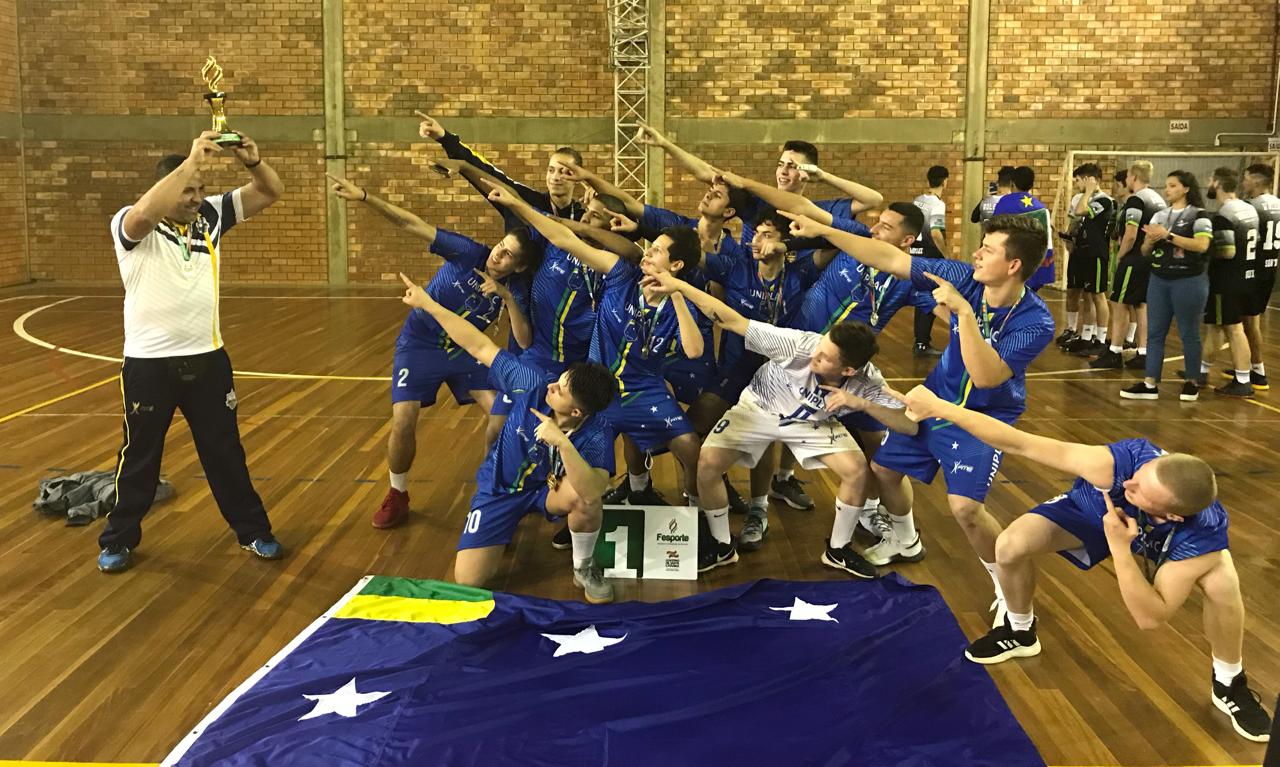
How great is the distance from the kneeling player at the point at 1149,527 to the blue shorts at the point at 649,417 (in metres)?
1.87

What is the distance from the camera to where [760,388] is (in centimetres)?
582

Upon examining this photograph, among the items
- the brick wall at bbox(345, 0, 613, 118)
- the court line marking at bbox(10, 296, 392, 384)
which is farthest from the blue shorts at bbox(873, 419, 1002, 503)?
the brick wall at bbox(345, 0, 613, 118)

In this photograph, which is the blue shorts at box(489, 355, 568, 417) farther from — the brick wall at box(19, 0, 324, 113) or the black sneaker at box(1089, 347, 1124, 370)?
the brick wall at box(19, 0, 324, 113)

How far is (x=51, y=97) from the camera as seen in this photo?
59.5ft

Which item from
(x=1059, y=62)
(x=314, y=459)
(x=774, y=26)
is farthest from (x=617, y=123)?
(x=314, y=459)

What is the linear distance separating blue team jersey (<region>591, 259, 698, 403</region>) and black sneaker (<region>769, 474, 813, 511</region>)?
1489mm

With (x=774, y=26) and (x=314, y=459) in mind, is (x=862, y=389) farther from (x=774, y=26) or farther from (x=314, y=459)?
(x=774, y=26)

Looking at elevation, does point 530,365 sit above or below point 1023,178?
below

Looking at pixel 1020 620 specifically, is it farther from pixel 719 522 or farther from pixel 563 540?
pixel 563 540

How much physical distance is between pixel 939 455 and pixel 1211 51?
16.7m

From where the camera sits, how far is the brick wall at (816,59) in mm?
18000

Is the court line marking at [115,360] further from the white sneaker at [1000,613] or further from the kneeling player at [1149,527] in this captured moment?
the kneeling player at [1149,527]

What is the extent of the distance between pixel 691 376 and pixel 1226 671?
3.07 metres

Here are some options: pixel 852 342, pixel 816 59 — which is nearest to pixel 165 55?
pixel 816 59
